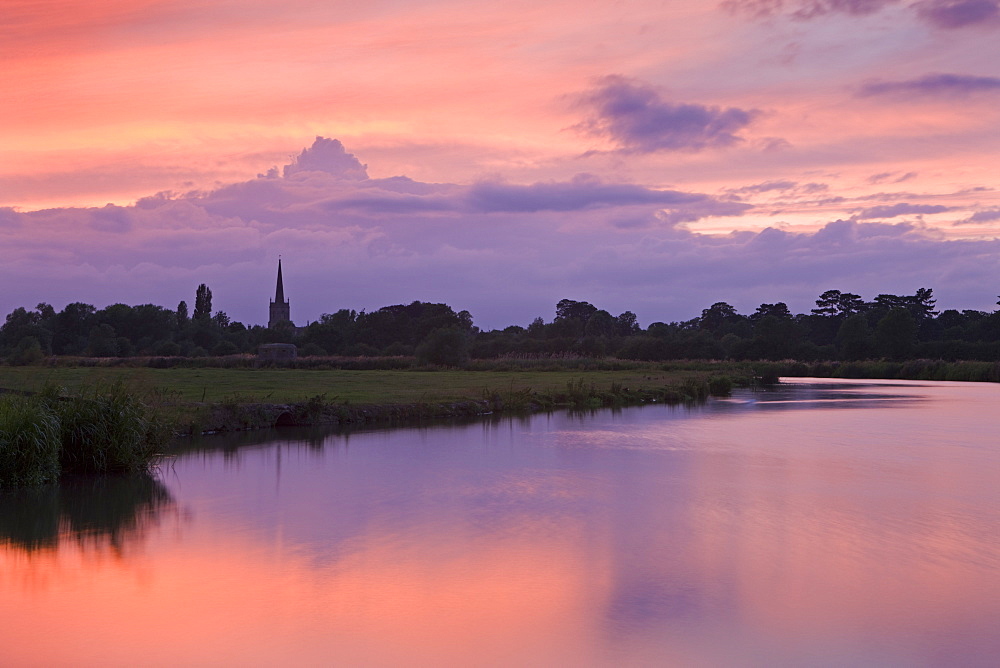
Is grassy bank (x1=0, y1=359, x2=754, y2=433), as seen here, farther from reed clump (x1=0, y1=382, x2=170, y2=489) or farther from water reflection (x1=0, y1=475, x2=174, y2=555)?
water reflection (x1=0, y1=475, x2=174, y2=555)

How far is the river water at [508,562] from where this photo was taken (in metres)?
7.53

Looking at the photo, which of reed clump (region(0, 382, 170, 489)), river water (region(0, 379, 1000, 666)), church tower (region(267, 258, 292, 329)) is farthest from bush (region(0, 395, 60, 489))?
church tower (region(267, 258, 292, 329))

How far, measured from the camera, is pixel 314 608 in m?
8.46

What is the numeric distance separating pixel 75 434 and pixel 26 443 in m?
1.25

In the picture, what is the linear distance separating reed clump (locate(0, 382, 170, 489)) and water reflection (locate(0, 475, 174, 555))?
291 millimetres

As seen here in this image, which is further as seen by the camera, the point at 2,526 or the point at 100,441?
the point at 100,441

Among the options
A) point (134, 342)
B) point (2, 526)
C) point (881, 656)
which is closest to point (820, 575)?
point (881, 656)

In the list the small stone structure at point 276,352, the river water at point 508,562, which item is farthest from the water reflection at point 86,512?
the small stone structure at point 276,352

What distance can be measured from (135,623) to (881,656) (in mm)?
6328

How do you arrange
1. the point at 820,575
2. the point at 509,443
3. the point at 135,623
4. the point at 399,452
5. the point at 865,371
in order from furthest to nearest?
the point at 865,371
the point at 509,443
the point at 399,452
the point at 820,575
the point at 135,623

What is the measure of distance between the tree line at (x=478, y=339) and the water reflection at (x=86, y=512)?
164 feet

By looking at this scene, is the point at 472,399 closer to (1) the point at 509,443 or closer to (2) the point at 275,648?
(1) the point at 509,443

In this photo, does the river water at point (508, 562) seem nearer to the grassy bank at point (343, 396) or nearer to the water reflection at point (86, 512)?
the water reflection at point (86, 512)

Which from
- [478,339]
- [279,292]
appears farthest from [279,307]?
[478,339]
